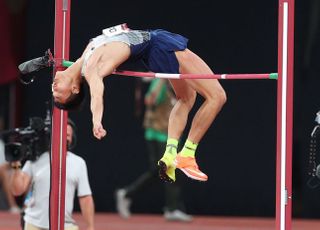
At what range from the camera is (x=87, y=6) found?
485 inches

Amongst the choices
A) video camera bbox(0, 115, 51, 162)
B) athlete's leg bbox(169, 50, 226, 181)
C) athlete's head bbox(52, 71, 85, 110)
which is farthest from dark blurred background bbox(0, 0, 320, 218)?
athlete's head bbox(52, 71, 85, 110)

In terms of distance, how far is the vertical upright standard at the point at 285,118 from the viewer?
6527 mm

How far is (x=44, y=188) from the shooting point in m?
8.08

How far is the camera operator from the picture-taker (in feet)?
26.2

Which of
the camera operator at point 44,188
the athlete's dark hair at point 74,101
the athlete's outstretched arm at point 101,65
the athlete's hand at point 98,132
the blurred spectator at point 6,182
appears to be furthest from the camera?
the blurred spectator at point 6,182

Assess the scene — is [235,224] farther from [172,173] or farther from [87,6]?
[172,173]

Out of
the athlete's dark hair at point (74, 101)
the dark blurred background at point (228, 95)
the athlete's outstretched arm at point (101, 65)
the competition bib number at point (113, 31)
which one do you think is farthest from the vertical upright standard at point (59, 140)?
the dark blurred background at point (228, 95)

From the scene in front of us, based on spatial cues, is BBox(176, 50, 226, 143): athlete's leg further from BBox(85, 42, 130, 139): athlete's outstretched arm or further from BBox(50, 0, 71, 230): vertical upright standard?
BBox(50, 0, 71, 230): vertical upright standard

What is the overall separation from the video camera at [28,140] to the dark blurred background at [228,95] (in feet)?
13.0

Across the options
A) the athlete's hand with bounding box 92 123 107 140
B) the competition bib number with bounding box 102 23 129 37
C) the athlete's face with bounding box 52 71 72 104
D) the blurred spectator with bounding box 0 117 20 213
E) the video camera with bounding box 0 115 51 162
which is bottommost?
the blurred spectator with bounding box 0 117 20 213

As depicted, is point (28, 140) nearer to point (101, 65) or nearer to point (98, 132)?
point (101, 65)

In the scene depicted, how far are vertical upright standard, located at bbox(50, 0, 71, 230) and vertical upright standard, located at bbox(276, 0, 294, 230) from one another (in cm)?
168

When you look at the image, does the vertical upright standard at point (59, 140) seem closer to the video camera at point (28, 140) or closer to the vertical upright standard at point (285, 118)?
the video camera at point (28, 140)

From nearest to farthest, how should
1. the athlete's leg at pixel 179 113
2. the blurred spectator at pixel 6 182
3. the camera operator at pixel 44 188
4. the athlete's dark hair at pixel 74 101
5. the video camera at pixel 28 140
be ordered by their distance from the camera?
the athlete's dark hair at pixel 74 101 → the athlete's leg at pixel 179 113 → the video camera at pixel 28 140 → the camera operator at pixel 44 188 → the blurred spectator at pixel 6 182
